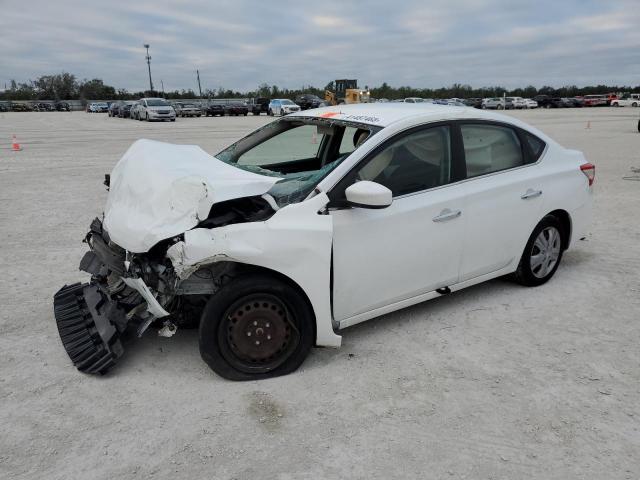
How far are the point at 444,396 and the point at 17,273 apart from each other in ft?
14.0

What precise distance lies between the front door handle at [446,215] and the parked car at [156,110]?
34769 mm

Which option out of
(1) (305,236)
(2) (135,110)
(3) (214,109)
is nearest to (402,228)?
(1) (305,236)

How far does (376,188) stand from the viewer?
10.2 feet

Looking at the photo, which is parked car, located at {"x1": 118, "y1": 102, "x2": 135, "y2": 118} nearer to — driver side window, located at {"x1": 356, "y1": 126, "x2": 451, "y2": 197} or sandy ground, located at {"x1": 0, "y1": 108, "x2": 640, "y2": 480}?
sandy ground, located at {"x1": 0, "y1": 108, "x2": 640, "y2": 480}

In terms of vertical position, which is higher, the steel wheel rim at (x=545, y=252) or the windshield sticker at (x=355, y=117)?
the windshield sticker at (x=355, y=117)

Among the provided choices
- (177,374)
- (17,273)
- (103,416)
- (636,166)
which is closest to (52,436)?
(103,416)

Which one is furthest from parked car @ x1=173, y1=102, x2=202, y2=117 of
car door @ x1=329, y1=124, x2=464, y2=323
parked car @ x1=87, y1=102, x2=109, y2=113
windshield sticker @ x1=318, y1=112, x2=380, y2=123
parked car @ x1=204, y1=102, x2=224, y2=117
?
car door @ x1=329, y1=124, x2=464, y2=323

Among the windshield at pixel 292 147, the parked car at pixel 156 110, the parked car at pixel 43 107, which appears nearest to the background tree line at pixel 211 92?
the parked car at pixel 43 107

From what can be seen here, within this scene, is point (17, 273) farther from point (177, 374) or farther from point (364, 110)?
point (364, 110)

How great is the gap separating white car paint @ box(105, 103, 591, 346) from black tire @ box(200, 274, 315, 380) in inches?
4.0

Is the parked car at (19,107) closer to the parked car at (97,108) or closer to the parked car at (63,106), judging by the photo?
the parked car at (63,106)

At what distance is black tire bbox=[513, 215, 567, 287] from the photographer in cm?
436

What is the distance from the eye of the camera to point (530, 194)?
4.17m

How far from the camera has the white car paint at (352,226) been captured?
117 inches
